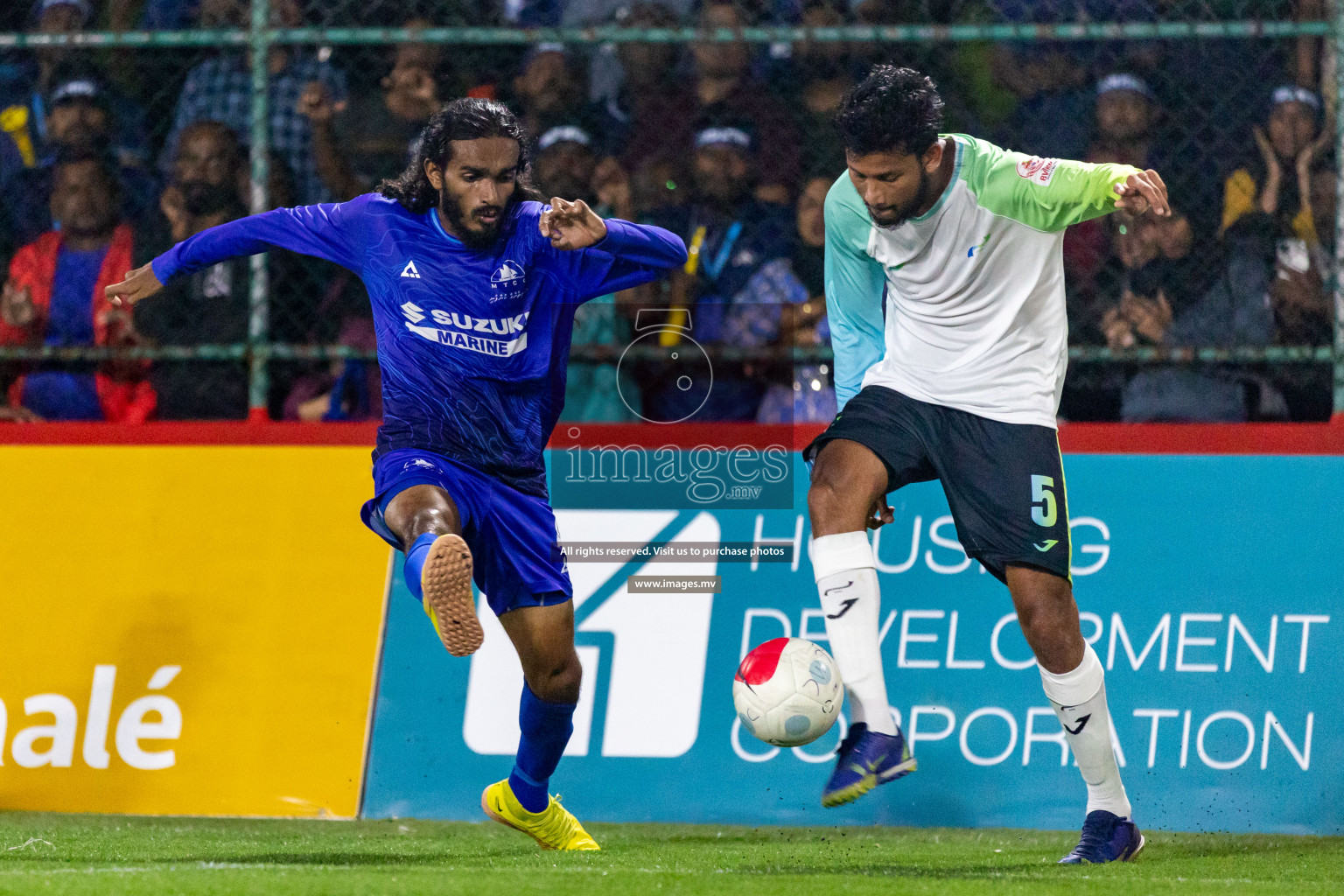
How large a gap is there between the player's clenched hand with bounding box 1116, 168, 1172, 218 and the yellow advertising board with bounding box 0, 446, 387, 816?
3.07 metres

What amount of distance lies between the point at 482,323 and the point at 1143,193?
198 centimetres

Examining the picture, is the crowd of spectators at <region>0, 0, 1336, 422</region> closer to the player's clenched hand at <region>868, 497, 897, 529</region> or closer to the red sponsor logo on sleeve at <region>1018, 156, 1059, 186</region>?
the player's clenched hand at <region>868, 497, 897, 529</region>

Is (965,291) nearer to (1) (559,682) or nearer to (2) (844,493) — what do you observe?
(2) (844,493)

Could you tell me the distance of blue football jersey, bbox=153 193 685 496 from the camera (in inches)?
191

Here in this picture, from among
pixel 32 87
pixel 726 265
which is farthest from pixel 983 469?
pixel 32 87

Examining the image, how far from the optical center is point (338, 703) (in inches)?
228

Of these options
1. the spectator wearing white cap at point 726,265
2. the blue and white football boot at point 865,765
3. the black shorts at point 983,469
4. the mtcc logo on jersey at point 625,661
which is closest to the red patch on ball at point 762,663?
the blue and white football boot at point 865,765

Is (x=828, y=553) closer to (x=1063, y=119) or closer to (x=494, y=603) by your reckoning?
(x=494, y=603)

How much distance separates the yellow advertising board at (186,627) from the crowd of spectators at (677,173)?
52 cm

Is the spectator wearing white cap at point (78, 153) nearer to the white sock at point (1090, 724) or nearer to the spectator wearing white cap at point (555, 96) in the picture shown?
the spectator wearing white cap at point (555, 96)

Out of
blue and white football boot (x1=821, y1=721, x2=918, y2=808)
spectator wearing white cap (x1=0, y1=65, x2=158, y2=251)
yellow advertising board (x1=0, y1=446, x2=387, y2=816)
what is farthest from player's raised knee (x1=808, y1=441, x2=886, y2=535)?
spectator wearing white cap (x1=0, y1=65, x2=158, y2=251)

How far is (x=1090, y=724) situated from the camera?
468 cm

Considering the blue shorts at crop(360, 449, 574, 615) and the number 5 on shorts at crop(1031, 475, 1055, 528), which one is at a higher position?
the number 5 on shorts at crop(1031, 475, 1055, 528)

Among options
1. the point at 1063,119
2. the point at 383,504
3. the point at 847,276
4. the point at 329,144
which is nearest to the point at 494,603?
the point at 383,504
